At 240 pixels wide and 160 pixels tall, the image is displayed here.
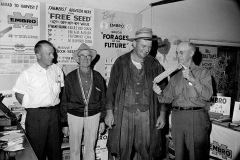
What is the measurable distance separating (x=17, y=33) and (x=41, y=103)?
51.1 inches

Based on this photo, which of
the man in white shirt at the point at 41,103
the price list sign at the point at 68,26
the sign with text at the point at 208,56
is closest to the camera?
the man in white shirt at the point at 41,103

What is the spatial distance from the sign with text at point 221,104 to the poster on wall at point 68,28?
2612 mm

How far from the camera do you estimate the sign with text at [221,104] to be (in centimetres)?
419

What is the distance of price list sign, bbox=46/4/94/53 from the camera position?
4.01 meters

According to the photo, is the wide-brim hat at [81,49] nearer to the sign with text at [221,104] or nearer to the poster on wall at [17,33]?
the poster on wall at [17,33]

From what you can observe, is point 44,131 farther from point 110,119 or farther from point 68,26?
point 68,26

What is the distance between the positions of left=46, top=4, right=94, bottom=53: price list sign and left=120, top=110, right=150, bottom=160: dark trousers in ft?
5.57

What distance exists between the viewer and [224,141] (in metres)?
3.83

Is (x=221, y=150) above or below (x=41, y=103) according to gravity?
below

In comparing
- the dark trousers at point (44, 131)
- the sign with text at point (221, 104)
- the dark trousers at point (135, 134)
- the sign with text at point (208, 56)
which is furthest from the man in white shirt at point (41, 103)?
the sign with text at point (208, 56)

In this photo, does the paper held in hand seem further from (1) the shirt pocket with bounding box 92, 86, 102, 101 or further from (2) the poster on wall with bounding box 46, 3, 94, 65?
(2) the poster on wall with bounding box 46, 3, 94, 65

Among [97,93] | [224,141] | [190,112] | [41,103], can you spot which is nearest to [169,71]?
[190,112]

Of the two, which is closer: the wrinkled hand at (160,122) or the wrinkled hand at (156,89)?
the wrinkled hand at (156,89)

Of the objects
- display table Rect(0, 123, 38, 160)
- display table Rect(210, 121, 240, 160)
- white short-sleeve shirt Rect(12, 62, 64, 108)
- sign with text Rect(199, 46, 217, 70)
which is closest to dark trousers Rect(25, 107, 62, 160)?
white short-sleeve shirt Rect(12, 62, 64, 108)
